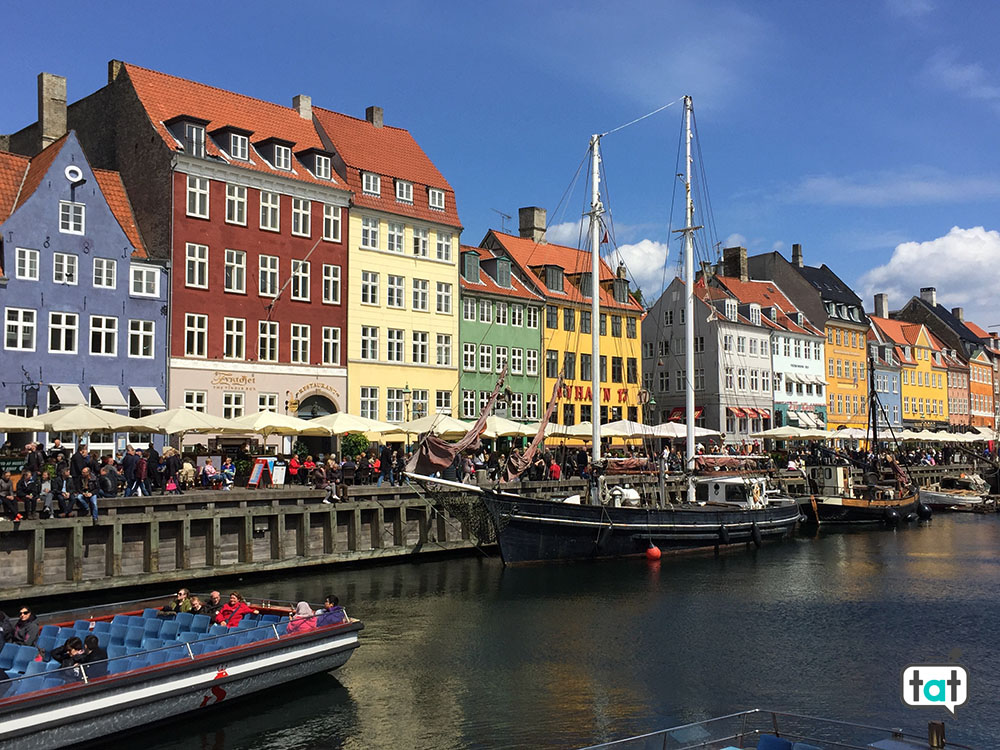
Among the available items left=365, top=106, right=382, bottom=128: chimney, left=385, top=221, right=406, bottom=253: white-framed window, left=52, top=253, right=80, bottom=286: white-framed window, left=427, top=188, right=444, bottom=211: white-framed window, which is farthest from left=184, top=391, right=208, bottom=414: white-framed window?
left=365, top=106, right=382, bottom=128: chimney

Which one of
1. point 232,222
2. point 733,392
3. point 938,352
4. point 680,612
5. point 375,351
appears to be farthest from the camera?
point 938,352

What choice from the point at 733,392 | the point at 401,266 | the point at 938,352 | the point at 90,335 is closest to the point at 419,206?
the point at 401,266

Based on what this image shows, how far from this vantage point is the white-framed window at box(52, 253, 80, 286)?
41281 mm

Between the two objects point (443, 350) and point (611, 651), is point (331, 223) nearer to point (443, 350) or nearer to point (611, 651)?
point (443, 350)

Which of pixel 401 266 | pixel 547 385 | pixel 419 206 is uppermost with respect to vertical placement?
pixel 419 206

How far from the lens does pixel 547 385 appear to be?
6366 centimetres

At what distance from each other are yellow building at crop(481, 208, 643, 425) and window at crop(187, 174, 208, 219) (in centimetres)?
2369

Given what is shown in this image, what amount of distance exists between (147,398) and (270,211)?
11431 mm

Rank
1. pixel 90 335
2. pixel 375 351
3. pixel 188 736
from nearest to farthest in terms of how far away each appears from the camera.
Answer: pixel 188 736, pixel 90 335, pixel 375 351

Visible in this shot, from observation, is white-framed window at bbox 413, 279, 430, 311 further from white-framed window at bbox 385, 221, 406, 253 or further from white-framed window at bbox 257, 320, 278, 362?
white-framed window at bbox 257, 320, 278, 362

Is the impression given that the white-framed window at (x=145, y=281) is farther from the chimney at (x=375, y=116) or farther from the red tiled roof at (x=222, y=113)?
the chimney at (x=375, y=116)

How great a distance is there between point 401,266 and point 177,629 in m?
37.1

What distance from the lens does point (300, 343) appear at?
163 feet

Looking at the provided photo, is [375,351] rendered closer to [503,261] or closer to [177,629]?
[503,261]
